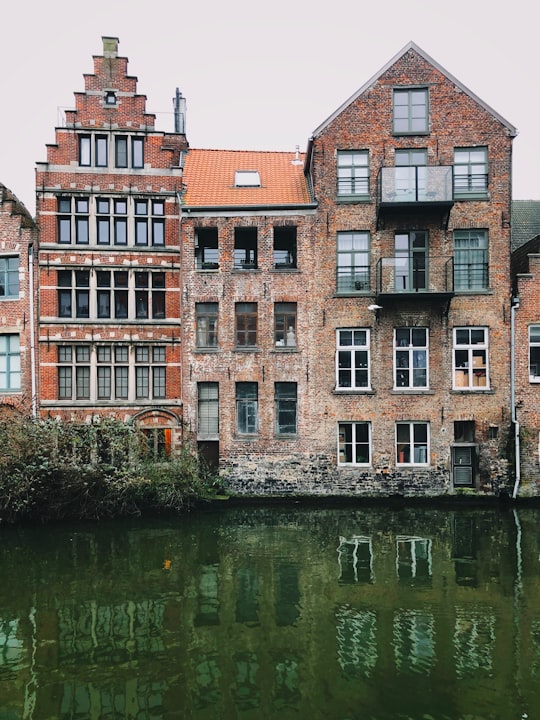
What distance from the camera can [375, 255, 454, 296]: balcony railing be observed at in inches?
738

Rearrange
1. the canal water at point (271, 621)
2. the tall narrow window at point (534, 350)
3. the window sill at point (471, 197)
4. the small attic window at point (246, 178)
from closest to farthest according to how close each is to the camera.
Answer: the canal water at point (271, 621)
the window sill at point (471, 197)
the tall narrow window at point (534, 350)
the small attic window at point (246, 178)

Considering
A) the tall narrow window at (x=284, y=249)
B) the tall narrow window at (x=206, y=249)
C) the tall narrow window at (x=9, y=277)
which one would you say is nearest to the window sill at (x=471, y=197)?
the tall narrow window at (x=284, y=249)

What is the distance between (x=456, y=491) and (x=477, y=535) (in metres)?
3.65

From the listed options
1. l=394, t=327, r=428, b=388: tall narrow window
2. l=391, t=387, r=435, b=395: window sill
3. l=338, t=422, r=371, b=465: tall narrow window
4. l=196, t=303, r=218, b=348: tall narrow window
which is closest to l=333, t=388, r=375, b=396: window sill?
l=391, t=387, r=435, b=395: window sill

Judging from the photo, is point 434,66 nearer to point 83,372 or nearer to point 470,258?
point 470,258

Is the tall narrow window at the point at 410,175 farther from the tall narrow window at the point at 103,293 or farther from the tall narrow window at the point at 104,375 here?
the tall narrow window at the point at 104,375

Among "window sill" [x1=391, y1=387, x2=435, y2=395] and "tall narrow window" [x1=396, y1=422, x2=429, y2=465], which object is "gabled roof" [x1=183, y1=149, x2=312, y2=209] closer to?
"window sill" [x1=391, y1=387, x2=435, y2=395]

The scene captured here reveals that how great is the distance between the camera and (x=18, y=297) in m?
19.2

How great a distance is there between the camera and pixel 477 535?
1520 centimetres

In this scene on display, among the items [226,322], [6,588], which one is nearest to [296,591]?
[6,588]

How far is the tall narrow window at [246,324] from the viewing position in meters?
19.5

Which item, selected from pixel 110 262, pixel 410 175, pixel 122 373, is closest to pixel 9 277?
pixel 110 262

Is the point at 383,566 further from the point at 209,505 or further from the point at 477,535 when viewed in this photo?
the point at 209,505

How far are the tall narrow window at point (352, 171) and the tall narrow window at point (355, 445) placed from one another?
8519 millimetres
